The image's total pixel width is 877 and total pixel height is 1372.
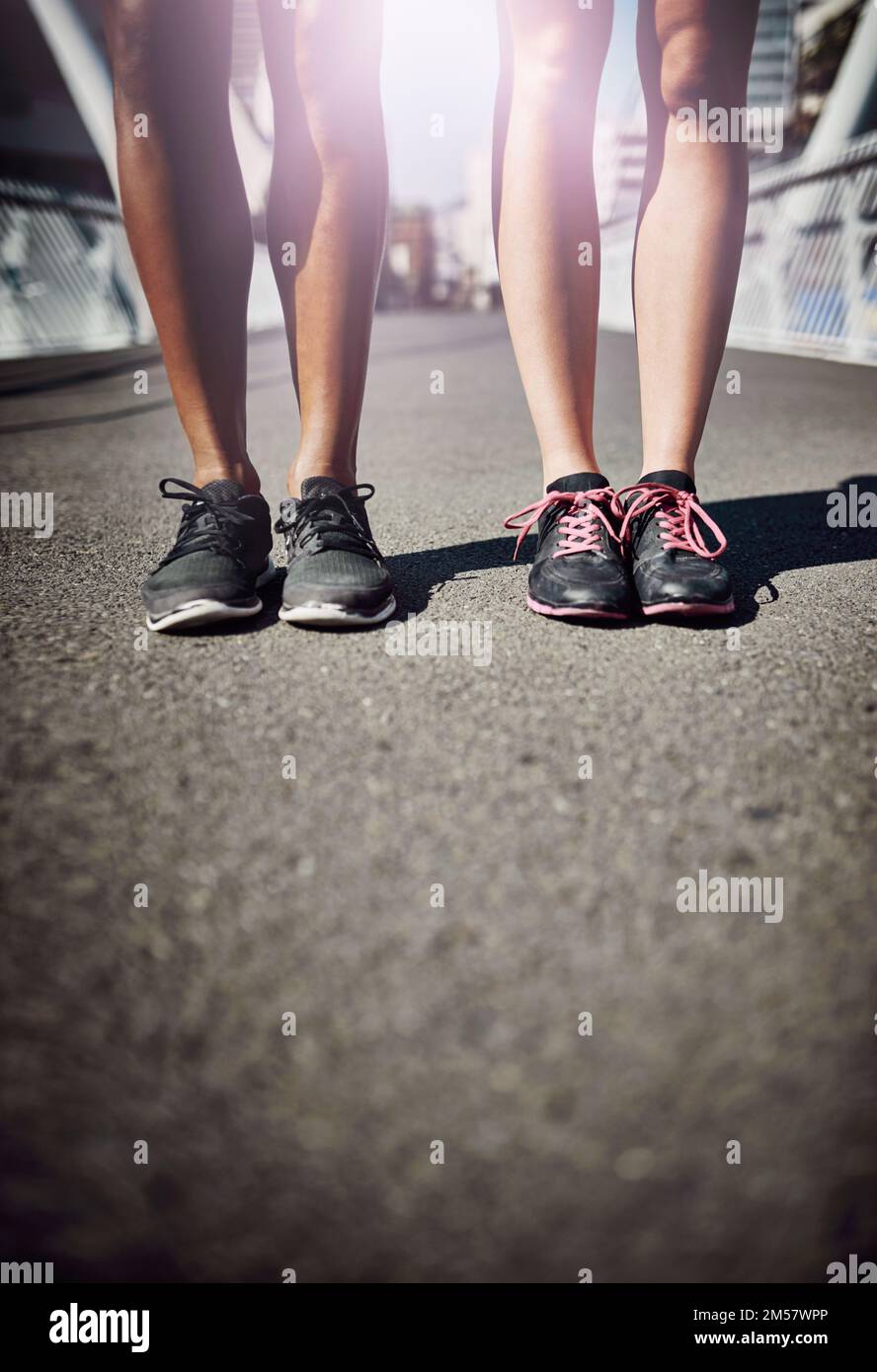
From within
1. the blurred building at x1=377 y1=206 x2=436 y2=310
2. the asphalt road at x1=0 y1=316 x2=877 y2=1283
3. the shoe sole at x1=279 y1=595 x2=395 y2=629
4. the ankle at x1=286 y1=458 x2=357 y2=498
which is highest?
the blurred building at x1=377 y1=206 x2=436 y2=310

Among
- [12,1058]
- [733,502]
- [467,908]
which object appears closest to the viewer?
[12,1058]

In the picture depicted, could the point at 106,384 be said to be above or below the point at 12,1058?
above

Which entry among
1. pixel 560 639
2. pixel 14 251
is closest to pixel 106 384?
pixel 14 251

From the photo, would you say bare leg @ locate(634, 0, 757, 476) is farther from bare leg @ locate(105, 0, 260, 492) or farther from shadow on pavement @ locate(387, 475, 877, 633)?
bare leg @ locate(105, 0, 260, 492)

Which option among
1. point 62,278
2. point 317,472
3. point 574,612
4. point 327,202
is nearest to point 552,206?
point 327,202

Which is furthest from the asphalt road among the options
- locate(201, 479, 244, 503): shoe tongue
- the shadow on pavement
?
locate(201, 479, 244, 503): shoe tongue

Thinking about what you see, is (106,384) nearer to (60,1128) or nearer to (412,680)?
(412,680)

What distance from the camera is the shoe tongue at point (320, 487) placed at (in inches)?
63.0

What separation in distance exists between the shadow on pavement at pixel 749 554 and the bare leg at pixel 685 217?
1.04 ft

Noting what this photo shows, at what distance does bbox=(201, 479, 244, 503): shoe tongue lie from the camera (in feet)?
5.25

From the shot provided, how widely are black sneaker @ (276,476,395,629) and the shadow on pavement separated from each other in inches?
5.7

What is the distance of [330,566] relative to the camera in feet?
4.79
